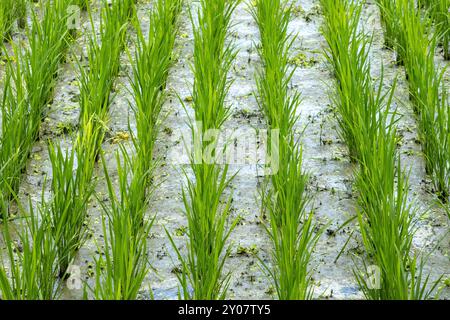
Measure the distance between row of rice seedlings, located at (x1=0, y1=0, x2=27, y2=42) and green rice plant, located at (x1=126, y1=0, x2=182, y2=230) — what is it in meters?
0.67

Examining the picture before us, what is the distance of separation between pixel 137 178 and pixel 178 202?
13.3 inches

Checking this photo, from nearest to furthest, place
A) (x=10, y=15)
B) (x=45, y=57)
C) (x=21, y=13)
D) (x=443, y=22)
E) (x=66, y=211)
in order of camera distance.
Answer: (x=66, y=211)
(x=45, y=57)
(x=443, y=22)
(x=10, y=15)
(x=21, y=13)

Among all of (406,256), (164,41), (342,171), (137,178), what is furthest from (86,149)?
(406,256)

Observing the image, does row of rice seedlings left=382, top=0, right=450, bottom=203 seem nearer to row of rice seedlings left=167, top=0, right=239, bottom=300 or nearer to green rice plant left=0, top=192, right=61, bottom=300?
row of rice seedlings left=167, top=0, right=239, bottom=300

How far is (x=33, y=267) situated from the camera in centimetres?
235

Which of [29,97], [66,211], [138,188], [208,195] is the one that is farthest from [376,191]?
[29,97]

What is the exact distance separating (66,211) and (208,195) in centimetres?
44

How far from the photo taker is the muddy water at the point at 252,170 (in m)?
2.74

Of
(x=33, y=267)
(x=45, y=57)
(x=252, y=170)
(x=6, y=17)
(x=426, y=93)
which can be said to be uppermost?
(x=6, y=17)

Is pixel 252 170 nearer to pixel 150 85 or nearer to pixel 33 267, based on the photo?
pixel 150 85

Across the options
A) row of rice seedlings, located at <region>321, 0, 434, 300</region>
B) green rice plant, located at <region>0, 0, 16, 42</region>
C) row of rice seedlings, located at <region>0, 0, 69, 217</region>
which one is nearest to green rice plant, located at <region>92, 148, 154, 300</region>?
row of rice seedlings, located at <region>0, 0, 69, 217</region>

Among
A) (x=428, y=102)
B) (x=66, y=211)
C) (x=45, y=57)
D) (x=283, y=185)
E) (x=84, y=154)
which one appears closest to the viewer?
(x=66, y=211)

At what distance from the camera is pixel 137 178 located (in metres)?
2.75

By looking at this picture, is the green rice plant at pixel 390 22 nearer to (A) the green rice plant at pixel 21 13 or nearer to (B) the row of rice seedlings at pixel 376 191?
(B) the row of rice seedlings at pixel 376 191
